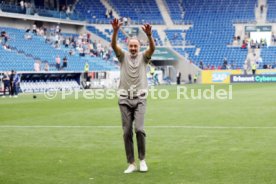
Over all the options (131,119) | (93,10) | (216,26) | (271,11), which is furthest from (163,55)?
(131,119)

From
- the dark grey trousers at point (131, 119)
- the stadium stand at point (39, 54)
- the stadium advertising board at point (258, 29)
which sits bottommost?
the dark grey trousers at point (131, 119)

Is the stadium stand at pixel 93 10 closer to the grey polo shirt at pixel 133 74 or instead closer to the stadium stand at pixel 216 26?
the stadium stand at pixel 216 26

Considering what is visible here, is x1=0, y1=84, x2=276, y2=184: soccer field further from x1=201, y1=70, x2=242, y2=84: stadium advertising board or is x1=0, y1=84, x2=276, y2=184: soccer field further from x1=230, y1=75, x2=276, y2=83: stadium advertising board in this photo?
x1=201, y1=70, x2=242, y2=84: stadium advertising board

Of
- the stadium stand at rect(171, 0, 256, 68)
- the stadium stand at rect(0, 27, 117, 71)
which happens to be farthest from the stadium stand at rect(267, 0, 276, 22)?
the stadium stand at rect(0, 27, 117, 71)

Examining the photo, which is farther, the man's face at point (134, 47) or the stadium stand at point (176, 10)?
the stadium stand at point (176, 10)

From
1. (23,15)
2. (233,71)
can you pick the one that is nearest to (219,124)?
(23,15)

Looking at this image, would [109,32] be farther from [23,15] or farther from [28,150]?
[28,150]

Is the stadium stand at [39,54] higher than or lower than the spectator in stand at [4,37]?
lower

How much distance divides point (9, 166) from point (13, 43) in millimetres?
44016

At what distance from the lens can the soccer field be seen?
945 centimetres

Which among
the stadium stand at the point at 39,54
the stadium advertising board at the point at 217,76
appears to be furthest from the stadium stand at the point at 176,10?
the stadium stand at the point at 39,54

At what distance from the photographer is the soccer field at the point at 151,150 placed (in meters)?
9.45

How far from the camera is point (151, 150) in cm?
1260

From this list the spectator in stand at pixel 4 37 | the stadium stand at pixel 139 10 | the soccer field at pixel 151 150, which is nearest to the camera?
the soccer field at pixel 151 150
